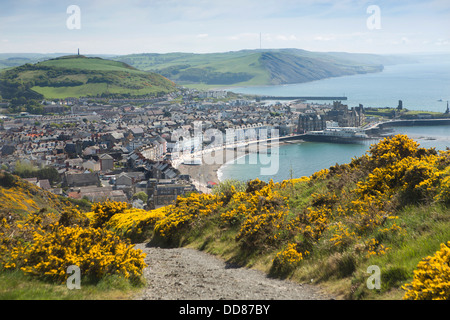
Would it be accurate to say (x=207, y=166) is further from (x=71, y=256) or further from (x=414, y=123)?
(x=414, y=123)

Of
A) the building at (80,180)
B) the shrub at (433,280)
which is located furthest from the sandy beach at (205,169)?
the shrub at (433,280)

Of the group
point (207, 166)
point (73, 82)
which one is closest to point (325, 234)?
point (207, 166)

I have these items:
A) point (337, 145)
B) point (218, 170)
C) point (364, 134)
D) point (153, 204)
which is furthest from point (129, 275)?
point (364, 134)

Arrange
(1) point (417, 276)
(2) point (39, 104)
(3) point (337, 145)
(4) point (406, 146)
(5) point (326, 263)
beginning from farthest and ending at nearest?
(2) point (39, 104), (3) point (337, 145), (4) point (406, 146), (5) point (326, 263), (1) point (417, 276)

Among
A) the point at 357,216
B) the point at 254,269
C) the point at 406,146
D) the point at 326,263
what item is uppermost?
the point at 406,146
